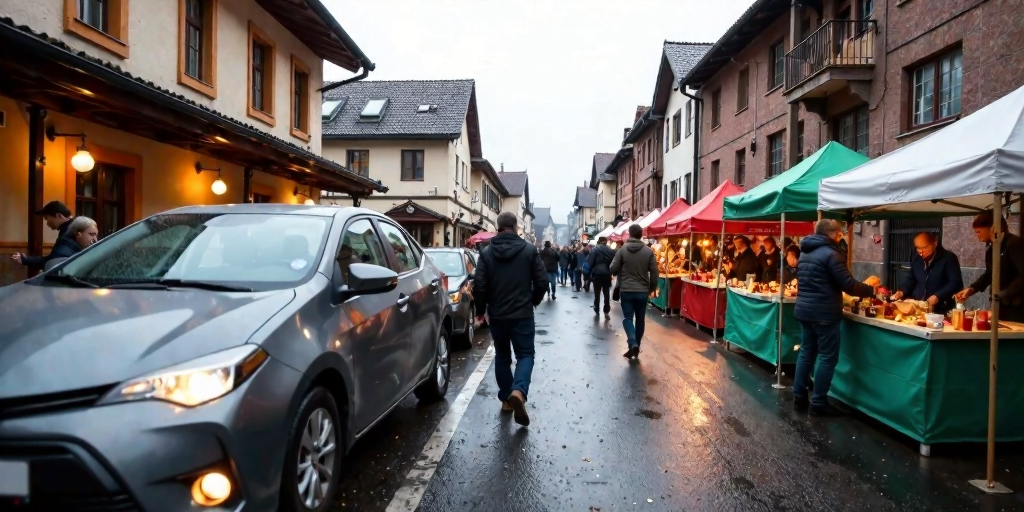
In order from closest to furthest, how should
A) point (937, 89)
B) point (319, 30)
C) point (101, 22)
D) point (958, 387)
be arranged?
point (958, 387) < point (101, 22) < point (937, 89) < point (319, 30)

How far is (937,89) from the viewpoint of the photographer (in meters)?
11.5

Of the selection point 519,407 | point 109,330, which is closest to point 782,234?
point 519,407

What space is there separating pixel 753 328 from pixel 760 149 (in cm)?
1246

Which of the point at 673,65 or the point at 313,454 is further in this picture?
the point at 673,65

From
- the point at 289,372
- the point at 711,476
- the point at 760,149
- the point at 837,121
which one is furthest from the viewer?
the point at 760,149

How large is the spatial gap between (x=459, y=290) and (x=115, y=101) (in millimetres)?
4841

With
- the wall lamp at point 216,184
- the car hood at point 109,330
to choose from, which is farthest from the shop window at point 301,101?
the car hood at point 109,330

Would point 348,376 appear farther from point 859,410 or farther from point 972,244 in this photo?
point 972,244

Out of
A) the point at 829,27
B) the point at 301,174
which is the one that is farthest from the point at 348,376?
the point at 829,27

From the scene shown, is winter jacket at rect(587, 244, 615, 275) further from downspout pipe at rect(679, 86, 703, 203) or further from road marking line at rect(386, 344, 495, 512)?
downspout pipe at rect(679, 86, 703, 203)

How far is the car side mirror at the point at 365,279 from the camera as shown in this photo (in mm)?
3502

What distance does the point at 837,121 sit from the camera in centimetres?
1527

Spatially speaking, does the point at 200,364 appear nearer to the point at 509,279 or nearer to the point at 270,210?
the point at 270,210

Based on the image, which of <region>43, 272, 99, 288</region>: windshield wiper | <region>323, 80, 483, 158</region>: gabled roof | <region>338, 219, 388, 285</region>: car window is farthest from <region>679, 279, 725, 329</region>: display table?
<region>323, 80, 483, 158</region>: gabled roof
